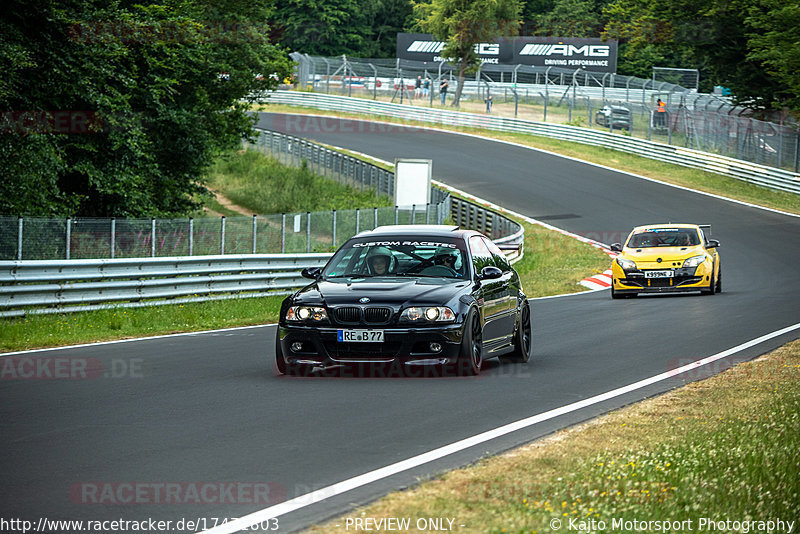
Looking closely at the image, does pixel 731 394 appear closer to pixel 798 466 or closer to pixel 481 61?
pixel 798 466

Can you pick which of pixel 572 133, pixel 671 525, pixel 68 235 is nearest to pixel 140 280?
pixel 68 235

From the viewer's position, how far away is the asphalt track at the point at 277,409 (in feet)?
21.8

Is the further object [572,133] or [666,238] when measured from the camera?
[572,133]

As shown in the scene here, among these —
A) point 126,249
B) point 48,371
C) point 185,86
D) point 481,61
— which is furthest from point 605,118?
point 48,371

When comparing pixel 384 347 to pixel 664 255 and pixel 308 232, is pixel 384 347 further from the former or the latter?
pixel 308 232

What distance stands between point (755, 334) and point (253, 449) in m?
10.3

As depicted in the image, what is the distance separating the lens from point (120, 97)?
24.9 m

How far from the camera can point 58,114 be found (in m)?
24.5

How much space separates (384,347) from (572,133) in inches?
2020

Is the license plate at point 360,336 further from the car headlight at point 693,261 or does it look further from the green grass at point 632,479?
the car headlight at point 693,261

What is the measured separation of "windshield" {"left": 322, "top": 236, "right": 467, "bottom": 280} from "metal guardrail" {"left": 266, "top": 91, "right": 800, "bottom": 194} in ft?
95.2

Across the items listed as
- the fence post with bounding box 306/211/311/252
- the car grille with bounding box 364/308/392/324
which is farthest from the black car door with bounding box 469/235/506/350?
the fence post with bounding box 306/211/311/252

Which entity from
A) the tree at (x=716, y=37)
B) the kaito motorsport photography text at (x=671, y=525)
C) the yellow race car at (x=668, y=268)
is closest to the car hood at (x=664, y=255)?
the yellow race car at (x=668, y=268)

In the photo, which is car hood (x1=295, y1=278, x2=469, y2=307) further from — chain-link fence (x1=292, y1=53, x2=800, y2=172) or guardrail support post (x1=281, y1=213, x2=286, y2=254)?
chain-link fence (x1=292, y1=53, x2=800, y2=172)
